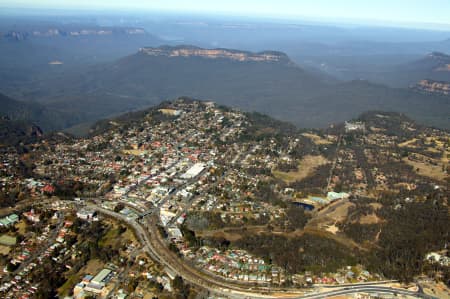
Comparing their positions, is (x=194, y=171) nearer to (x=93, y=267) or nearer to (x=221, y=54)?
(x=93, y=267)

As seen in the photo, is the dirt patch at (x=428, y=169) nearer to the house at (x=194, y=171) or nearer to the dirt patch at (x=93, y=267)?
the house at (x=194, y=171)

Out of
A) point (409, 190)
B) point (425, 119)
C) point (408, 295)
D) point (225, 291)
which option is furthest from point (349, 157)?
point (425, 119)

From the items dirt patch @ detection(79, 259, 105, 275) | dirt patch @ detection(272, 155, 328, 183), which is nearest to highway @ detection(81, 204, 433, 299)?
dirt patch @ detection(79, 259, 105, 275)

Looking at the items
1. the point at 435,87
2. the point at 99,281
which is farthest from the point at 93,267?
the point at 435,87

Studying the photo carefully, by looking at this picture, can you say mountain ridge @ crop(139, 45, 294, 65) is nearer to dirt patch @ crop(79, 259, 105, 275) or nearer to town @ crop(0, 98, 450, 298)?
town @ crop(0, 98, 450, 298)

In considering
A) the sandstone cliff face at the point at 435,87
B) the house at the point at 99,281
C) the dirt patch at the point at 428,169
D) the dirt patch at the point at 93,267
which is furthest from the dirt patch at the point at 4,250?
the sandstone cliff face at the point at 435,87

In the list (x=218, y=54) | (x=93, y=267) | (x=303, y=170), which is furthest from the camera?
(x=218, y=54)

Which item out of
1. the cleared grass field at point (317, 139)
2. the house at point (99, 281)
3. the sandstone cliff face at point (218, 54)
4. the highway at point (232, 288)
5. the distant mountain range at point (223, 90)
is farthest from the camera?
the sandstone cliff face at point (218, 54)
